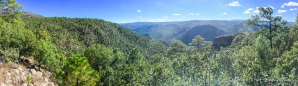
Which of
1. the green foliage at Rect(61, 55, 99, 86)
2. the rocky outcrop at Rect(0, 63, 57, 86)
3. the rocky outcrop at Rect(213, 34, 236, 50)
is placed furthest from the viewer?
the rocky outcrop at Rect(213, 34, 236, 50)

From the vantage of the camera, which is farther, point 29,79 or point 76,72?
point 29,79

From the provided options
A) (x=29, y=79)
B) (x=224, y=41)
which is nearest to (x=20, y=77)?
(x=29, y=79)

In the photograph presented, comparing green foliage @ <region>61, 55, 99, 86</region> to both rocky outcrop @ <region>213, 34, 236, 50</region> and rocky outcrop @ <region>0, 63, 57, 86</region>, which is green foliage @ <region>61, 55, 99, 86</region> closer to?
rocky outcrop @ <region>0, 63, 57, 86</region>

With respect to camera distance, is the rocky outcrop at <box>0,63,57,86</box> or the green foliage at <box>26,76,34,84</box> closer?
the rocky outcrop at <box>0,63,57,86</box>

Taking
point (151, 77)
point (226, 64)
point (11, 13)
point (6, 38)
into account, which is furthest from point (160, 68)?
point (226, 64)

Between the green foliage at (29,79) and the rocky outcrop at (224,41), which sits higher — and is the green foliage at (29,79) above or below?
above

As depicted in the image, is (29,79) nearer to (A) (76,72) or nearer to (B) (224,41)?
(A) (76,72)

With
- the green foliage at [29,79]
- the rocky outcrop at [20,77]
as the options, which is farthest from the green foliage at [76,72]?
the rocky outcrop at [20,77]

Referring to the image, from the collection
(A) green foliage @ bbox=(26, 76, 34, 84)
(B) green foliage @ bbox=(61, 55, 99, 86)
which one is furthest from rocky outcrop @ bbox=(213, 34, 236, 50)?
(A) green foliage @ bbox=(26, 76, 34, 84)

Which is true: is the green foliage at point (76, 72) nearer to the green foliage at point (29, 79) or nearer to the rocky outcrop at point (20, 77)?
the green foliage at point (29, 79)
